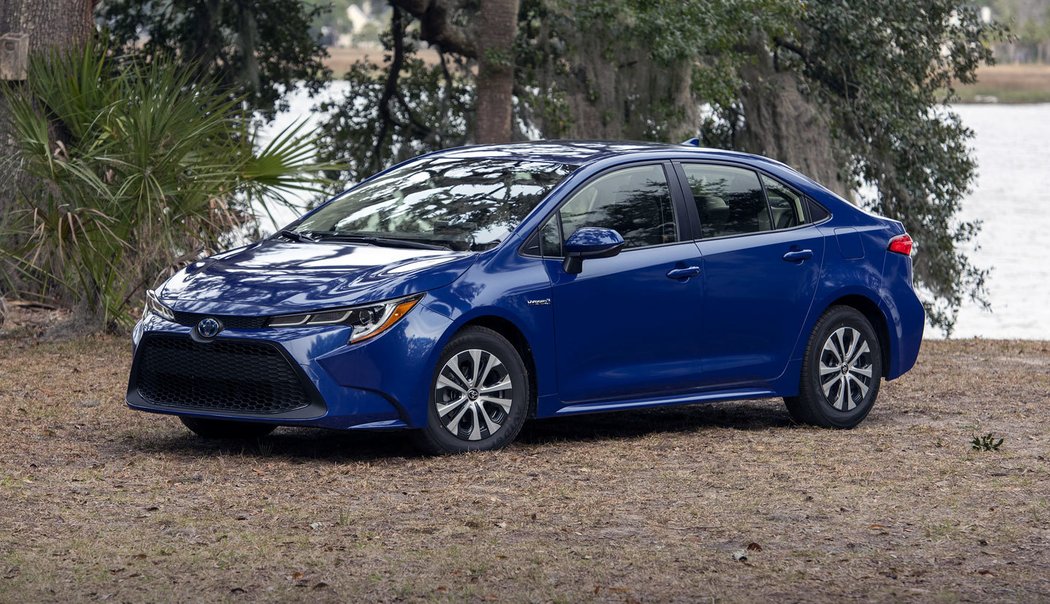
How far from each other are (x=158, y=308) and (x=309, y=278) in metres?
0.82

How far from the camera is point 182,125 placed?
39.9ft

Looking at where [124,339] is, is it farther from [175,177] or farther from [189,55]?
[189,55]

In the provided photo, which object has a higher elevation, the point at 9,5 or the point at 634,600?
the point at 9,5

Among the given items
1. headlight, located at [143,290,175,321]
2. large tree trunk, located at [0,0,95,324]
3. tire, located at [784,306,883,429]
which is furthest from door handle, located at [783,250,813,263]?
large tree trunk, located at [0,0,95,324]

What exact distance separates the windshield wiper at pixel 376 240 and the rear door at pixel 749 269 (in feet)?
5.09

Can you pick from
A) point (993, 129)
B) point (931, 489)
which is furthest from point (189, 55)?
point (993, 129)

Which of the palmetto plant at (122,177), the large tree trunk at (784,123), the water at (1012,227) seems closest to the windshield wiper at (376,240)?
the palmetto plant at (122,177)

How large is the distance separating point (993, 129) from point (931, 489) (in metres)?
69.6

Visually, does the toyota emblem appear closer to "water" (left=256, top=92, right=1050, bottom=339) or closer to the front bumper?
the front bumper

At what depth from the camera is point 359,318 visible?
7.49m

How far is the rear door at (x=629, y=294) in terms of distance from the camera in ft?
26.9

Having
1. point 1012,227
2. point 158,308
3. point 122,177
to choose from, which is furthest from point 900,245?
point 1012,227

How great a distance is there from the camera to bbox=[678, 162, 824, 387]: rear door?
8828 mm

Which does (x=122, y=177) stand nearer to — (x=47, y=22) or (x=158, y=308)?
(x=47, y=22)
